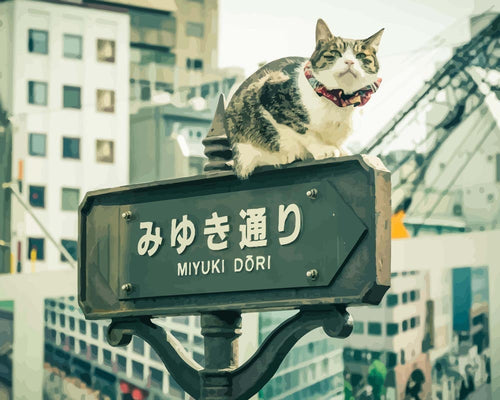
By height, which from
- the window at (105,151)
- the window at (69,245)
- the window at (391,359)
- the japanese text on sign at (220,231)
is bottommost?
the window at (391,359)

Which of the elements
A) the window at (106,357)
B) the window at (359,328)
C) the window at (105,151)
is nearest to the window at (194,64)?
the window at (105,151)

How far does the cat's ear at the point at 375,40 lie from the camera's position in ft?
8.91

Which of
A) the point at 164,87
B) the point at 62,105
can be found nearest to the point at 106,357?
the point at 62,105

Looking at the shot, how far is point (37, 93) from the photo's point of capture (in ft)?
93.0

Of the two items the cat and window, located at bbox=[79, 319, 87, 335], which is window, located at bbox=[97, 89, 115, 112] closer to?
window, located at bbox=[79, 319, 87, 335]

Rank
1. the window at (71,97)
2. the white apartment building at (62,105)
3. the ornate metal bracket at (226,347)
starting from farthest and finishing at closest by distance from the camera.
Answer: the window at (71,97), the white apartment building at (62,105), the ornate metal bracket at (226,347)

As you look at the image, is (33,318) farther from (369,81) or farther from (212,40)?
(369,81)

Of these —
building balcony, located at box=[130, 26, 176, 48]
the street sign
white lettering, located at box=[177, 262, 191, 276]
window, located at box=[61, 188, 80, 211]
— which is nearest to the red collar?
the street sign

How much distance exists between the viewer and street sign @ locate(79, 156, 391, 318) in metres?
2.18

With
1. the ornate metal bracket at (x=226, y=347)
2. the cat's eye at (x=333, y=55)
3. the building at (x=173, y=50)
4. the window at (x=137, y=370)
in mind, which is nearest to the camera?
the ornate metal bracket at (x=226, y=347)

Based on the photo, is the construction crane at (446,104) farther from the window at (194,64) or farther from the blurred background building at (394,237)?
the window at (194,64)

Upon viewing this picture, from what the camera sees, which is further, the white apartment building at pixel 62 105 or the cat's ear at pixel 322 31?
the white apartment building at pixel 62 105

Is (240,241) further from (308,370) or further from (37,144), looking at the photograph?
(37,144)

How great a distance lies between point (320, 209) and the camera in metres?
2.31
